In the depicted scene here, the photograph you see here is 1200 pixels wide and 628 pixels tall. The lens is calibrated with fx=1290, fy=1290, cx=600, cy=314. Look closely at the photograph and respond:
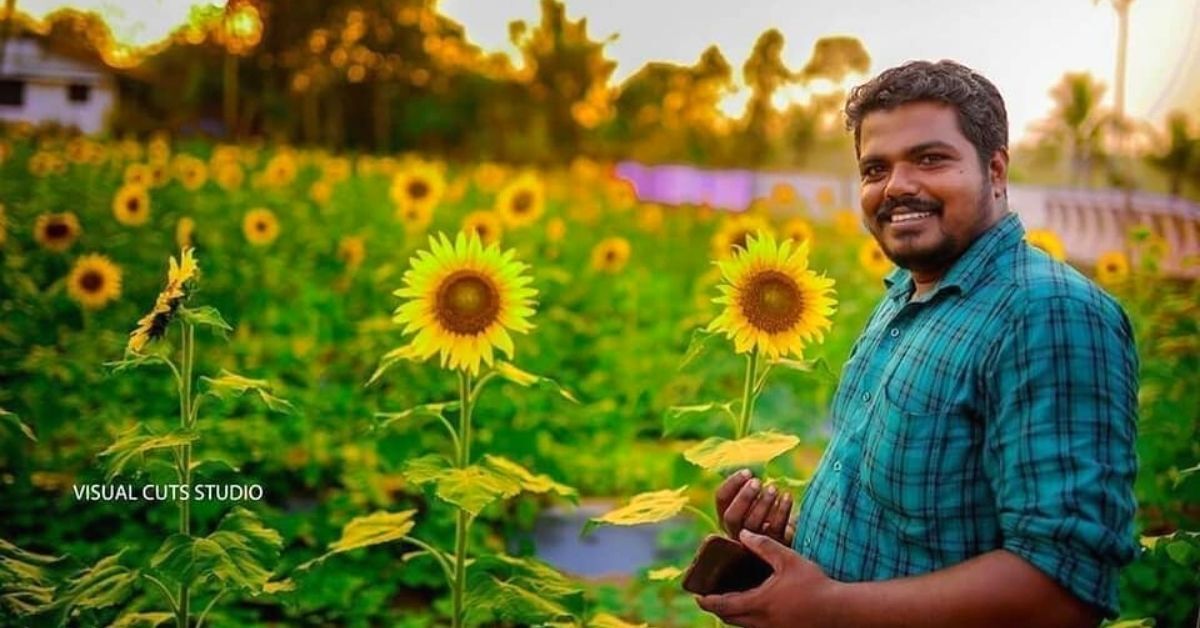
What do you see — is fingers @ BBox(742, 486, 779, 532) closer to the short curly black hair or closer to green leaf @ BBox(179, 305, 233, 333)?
the short curly black hair

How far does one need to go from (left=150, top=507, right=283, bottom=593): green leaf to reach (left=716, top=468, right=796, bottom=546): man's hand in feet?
2.46

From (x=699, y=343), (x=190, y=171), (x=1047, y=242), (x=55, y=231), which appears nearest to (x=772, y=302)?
(x=699, y=343)

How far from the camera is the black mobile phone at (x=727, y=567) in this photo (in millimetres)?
1416

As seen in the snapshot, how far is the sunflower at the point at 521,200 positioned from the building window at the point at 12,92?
1660 mm

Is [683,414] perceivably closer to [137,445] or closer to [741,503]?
[741,503]

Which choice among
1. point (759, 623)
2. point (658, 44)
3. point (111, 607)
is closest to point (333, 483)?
point (111, 607)

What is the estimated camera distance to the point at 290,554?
2934 millimetres

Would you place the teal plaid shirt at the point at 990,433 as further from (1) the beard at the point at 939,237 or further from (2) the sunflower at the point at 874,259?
(2) the sunflower at the point at 874,259

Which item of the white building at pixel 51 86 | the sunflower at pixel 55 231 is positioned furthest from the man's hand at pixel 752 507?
the sunflower at pixel 55 231

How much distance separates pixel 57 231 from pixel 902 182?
2423 mm

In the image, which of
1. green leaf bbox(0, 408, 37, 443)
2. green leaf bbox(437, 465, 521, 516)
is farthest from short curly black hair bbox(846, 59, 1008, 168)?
green leaf bbox(0, 408, 37, 443)

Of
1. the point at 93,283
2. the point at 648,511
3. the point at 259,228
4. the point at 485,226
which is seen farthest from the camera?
the point at 259,228

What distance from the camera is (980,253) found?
1.35 m

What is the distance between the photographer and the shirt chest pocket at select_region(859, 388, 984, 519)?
1279mm
